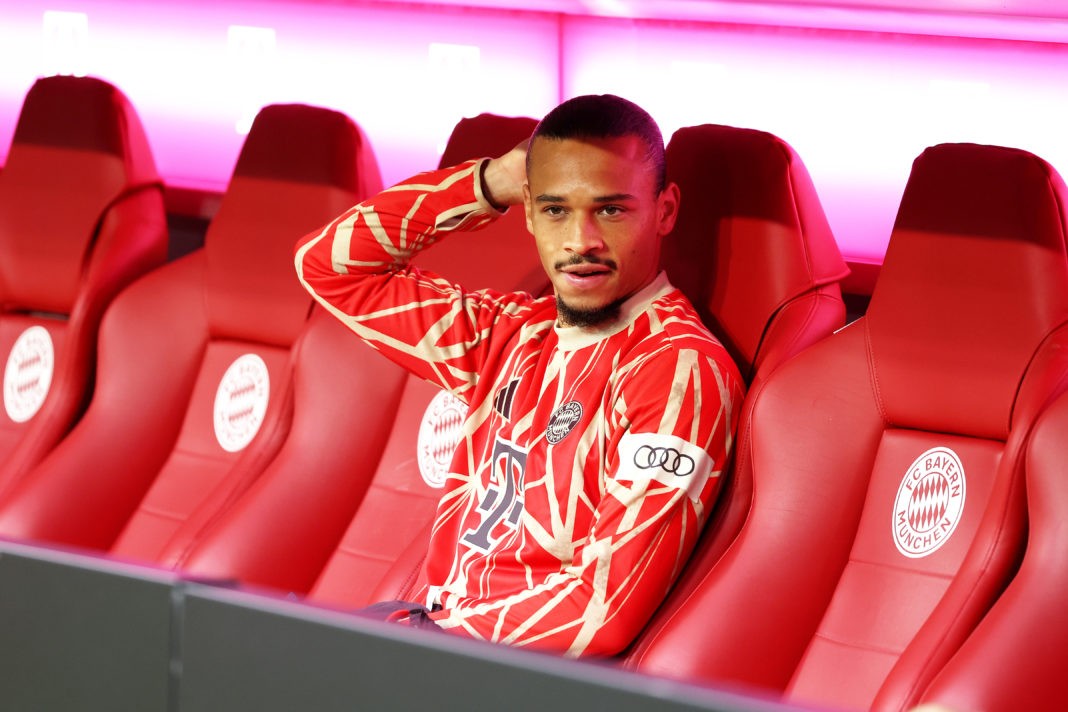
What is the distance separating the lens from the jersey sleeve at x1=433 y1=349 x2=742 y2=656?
173 cm

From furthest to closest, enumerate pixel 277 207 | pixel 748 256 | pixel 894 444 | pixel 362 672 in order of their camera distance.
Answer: pixel 277 207 < pixel 748 256 < pixel 894 444 < pixel 362 672

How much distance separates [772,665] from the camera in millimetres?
1809

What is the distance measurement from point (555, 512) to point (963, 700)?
543 mm

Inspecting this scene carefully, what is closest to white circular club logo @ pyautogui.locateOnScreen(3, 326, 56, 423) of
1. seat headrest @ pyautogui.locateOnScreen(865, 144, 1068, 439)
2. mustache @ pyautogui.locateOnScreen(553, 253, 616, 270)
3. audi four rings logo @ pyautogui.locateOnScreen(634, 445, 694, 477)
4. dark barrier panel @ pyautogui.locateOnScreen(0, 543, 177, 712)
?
mustache @ pyautogui.locateOnScreen(553, 253, 616, 270)

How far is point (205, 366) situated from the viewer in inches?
108

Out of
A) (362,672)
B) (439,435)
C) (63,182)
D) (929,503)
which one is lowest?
(439,435)

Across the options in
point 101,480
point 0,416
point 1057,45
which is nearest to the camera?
point 1057,45

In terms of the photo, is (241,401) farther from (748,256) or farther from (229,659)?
(229,659)

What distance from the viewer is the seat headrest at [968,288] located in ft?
5.80

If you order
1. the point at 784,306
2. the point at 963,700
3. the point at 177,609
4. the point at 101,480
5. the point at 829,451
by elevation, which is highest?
the point at 177,609

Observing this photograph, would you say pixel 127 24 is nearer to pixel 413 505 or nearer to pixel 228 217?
pixel 228 217

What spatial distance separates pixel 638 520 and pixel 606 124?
53 centimetres

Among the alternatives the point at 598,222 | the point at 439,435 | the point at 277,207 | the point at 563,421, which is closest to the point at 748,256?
the point at 598,222

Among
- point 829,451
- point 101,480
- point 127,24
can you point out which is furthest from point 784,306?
point 127,24
